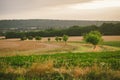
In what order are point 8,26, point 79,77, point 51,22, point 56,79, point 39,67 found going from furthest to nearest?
point 51,22 → point 8,26 → point 39,67 → point 79,77 → point 56,79

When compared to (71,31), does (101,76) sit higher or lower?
higher

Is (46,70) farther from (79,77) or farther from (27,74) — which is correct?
(79,77)

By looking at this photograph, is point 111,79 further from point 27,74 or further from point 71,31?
point 71,31

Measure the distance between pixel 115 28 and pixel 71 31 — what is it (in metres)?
19.0

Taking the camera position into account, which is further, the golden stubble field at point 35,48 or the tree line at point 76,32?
the tree line at point 76,32

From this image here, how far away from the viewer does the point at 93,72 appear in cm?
1225

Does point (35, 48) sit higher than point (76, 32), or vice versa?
point (35, 48)

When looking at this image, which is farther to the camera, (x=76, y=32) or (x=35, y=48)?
(x=76, y=32)

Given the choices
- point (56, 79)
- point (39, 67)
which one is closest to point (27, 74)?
point (39, 67)

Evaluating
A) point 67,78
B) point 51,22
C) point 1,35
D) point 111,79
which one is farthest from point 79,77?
point 51,22

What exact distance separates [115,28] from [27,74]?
9469cm

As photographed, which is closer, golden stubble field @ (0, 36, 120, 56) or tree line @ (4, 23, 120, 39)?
golden stubble field @ (0, 36, 120, 56)

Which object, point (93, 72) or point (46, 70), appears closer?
point (93, 72)

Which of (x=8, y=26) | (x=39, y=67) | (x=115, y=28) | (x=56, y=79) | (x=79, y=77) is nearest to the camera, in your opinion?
(x=56, y=79)
